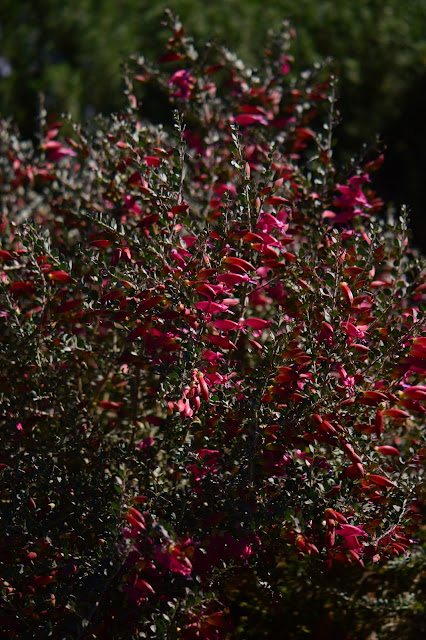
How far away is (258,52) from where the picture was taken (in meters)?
7.08

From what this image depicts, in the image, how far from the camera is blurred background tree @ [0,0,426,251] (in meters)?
6.97

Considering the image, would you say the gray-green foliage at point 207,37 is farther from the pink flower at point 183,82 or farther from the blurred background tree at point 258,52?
the pink flower at point 183,82

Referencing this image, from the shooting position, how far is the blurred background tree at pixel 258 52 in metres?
6.97

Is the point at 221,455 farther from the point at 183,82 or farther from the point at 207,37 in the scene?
the point at 207,37

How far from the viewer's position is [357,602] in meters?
1.70

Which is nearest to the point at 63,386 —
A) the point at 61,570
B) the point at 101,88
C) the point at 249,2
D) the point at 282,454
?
the point at 61,570

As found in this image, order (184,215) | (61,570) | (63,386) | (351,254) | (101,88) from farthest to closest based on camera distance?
(101,88)
(63,386)
(184,215)
(351,254)
(61,570)

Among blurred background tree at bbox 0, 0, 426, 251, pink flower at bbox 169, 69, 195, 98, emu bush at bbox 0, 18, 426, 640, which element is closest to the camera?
emu bush at bbox 0, 18, 426, 640

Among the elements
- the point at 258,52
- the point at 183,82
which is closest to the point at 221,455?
the point at 183,82

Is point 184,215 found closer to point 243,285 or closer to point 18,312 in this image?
point 243,285

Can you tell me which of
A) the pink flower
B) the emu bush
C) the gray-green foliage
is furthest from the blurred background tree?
the emu bush

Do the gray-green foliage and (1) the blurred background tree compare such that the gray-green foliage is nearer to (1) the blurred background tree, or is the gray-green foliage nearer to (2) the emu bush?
(1) the blurred background tree

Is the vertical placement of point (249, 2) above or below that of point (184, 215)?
above

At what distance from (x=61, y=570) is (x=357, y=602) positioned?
0.77 metres
